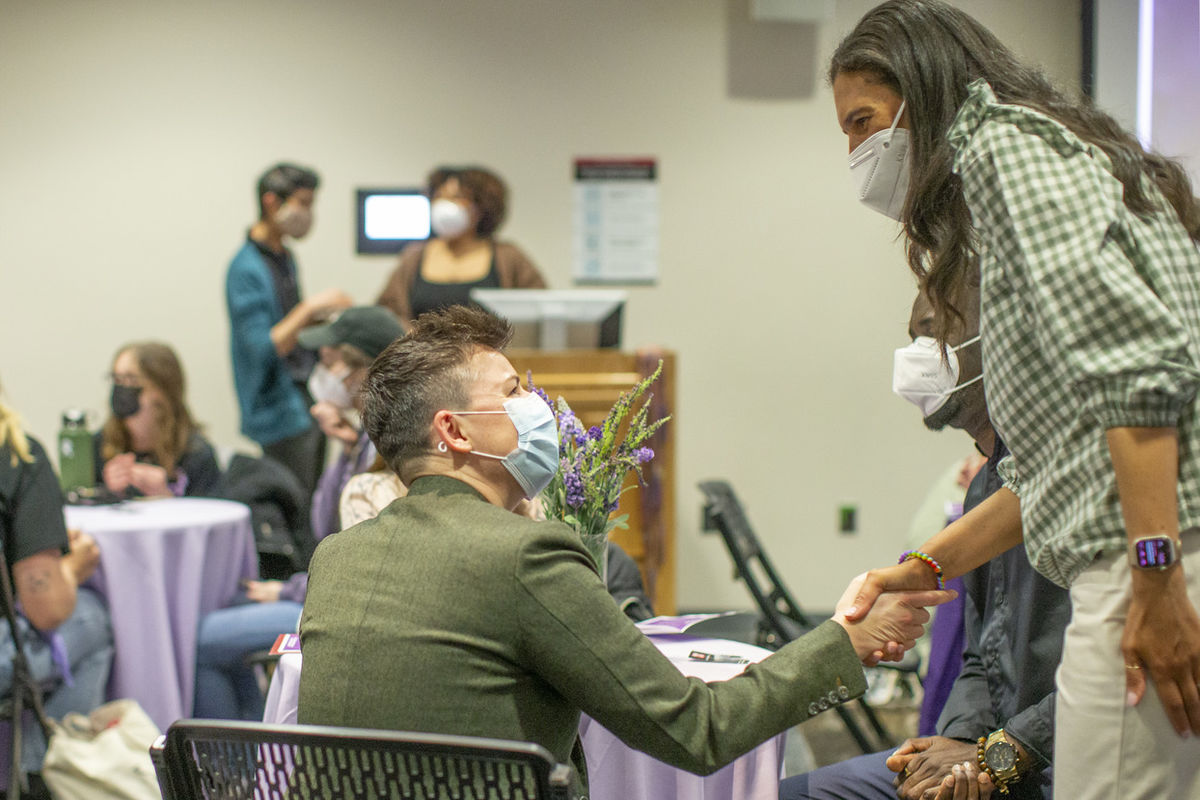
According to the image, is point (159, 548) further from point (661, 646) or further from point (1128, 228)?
point (1128, 228)

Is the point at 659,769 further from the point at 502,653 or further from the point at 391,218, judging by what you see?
the point at 391,218

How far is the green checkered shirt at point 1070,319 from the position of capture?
3.62 feet

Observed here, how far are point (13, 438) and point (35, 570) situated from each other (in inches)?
13.5

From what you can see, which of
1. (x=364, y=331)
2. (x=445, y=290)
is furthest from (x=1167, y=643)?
(x=445, y=290)

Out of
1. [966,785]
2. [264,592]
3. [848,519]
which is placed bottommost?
[848,519]

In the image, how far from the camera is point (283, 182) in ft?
16.8

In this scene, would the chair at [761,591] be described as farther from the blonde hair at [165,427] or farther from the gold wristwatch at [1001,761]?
the blonde hair at [165,427]

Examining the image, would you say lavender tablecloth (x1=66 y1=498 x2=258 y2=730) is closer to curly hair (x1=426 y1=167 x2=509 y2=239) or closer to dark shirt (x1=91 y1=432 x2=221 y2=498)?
dark shirt (x1=91 y1=432 x2=221 y2=498)

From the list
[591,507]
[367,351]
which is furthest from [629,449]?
[367,351]

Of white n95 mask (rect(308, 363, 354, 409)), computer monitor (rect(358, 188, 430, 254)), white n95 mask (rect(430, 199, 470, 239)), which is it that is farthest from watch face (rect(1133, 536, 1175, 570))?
computer monitor (rect(358, 188, 430, 254))

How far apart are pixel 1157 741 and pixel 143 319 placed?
Answer: 17.3 feet

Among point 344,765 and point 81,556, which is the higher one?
point 344,765

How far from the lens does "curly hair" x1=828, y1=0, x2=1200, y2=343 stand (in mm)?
1280

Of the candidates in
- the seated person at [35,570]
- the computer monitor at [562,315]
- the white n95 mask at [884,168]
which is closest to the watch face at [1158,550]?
the white n95 mask at [884,168]
